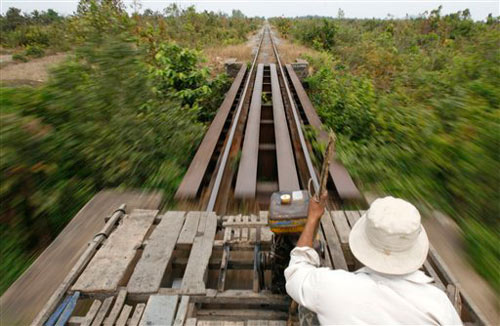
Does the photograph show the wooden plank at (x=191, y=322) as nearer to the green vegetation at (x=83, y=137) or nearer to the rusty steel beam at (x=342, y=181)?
the green vegetation at (x=83, y=137)

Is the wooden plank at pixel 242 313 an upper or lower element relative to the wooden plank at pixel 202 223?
lower

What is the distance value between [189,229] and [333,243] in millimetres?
1242

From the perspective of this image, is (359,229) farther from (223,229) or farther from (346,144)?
(346,144)

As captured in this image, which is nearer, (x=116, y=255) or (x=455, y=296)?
→ (x=455, y=296)

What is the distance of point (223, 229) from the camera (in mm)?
2725

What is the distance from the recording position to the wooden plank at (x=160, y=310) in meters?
1.84

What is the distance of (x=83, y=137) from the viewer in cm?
345

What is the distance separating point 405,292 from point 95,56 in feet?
14.0

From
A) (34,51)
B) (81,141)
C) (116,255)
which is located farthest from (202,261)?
(34,51)

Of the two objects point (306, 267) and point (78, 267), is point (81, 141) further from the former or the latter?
point (306, 267)

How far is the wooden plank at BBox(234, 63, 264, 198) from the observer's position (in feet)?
11.2

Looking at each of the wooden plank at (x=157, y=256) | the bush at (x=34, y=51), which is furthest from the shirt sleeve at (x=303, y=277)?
the bush at (x=34, y=51)

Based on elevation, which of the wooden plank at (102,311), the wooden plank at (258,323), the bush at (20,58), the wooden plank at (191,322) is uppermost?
the bush at (20,58)

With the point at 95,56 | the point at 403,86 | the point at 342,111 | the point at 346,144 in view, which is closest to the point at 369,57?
the point at 403,86
